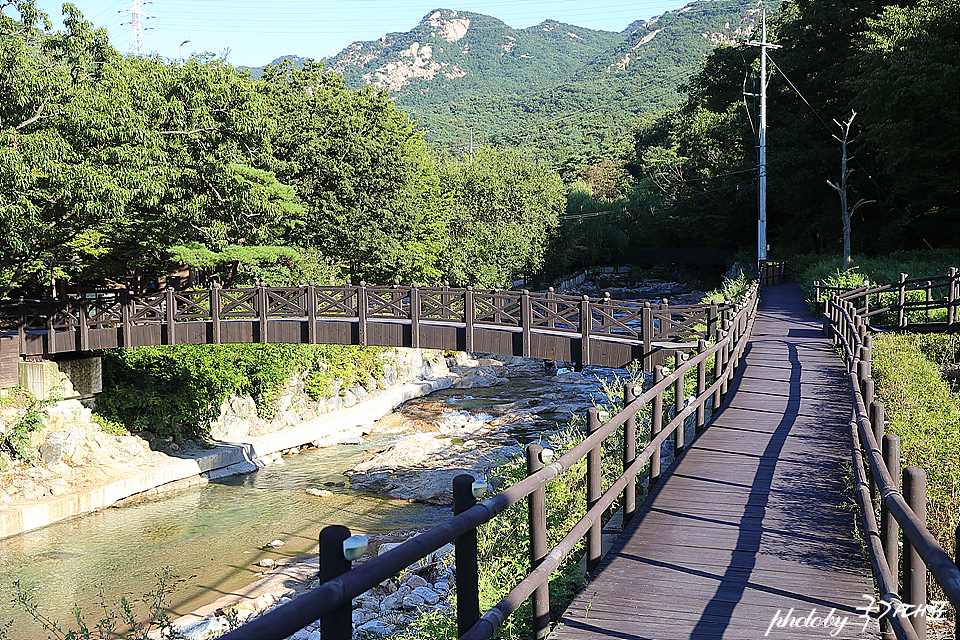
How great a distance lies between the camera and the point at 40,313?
20.8 m

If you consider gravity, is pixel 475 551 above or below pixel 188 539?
above

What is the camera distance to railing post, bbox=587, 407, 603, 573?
5648 millimetres

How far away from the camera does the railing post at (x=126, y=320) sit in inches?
826

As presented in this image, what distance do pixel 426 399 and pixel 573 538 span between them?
27.1 metres

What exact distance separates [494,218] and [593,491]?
149 feet

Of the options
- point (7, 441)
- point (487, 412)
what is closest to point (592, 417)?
point (7, 441)

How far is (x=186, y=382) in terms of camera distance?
24.4m

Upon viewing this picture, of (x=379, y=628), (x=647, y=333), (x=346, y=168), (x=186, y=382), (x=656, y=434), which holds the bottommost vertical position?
(x=379, y=628)

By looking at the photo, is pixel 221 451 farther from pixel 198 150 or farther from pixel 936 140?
pixel 936 140

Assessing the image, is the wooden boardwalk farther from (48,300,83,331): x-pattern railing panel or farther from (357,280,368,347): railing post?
(48,300,83,331): x-pattern railing panel

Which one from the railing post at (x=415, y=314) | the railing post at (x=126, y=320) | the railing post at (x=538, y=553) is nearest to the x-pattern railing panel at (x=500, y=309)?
the railing post at (x=415, y=314)

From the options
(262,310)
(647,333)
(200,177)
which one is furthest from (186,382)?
(647,333)

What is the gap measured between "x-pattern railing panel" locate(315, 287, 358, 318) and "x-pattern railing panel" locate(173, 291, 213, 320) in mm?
3115

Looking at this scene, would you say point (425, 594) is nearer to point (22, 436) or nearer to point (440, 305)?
point (440, 305)
